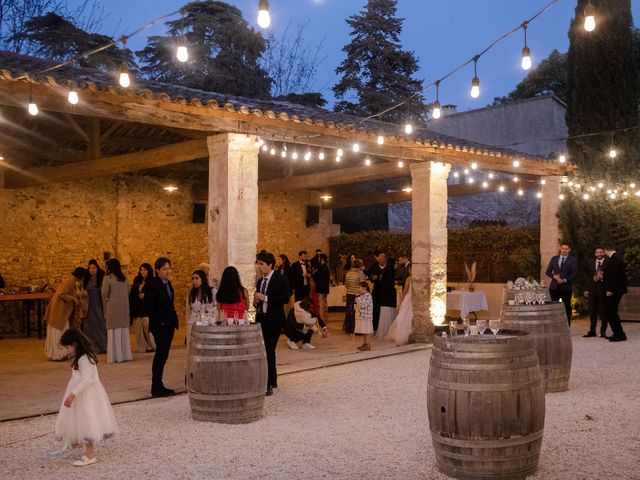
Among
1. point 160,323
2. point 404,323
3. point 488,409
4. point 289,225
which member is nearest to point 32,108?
point 160,323

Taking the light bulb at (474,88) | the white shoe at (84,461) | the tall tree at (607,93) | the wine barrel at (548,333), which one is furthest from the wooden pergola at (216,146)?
the white shoe at (84,461)

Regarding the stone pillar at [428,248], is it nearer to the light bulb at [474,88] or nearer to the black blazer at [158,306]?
the light bulb at [474,88]

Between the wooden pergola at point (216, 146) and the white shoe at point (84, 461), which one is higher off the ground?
the wooden pergola at point (216, 146)

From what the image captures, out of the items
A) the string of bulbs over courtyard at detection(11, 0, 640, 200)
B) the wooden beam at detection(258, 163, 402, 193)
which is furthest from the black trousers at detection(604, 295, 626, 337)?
the wooden beam at detection(258, 163, 402, 193)

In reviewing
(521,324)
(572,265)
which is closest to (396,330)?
(572,265)

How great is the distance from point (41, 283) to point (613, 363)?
32.4ft

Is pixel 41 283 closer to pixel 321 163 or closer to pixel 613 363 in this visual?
pixel 321 163

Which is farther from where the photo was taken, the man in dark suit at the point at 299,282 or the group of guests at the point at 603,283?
the man in dark suit at the point at 299,282

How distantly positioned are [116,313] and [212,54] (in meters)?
18.7

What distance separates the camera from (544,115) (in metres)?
24.2

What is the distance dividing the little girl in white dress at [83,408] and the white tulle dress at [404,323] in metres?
6.71

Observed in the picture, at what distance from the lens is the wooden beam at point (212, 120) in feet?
23.5

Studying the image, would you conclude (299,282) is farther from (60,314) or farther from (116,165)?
(60,314)

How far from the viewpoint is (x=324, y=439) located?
5.06 meters
